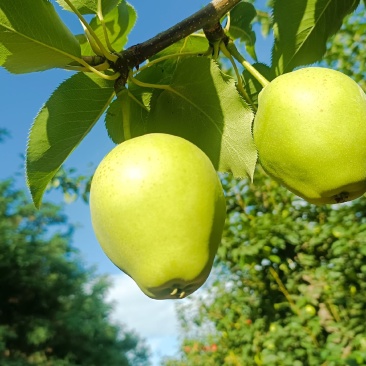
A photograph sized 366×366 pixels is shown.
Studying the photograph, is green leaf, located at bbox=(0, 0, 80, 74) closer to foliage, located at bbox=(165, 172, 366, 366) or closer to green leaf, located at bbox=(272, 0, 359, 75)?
green leaf, located at bbox=(272, 0, 359, 75)

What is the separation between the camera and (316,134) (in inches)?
21.4

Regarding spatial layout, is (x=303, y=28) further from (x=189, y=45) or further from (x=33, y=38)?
(x=33, y=38)

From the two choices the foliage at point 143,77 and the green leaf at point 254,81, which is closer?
the foliage at point 143,77

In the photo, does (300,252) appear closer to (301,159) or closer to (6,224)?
(301,159)

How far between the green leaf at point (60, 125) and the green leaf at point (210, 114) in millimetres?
86

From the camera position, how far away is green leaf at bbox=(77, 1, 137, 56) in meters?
0.76

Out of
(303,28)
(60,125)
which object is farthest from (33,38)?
(303,28)

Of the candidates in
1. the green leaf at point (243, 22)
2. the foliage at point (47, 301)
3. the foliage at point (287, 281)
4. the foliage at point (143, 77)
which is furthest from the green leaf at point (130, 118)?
the foliage at point (47, 301)

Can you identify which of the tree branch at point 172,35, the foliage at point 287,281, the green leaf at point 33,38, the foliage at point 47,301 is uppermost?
the green leaf at point 33,38

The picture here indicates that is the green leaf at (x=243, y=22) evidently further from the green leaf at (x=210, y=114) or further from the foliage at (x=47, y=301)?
the foliage at (x=47, y=301)

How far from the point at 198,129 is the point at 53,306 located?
463 inches

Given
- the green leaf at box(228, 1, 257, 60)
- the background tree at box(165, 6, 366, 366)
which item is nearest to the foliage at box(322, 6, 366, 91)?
the background tree at box(165, 6, 366, 366)

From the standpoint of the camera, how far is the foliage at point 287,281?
226 cm

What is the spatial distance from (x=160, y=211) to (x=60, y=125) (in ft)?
0.77
